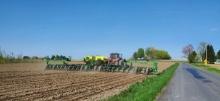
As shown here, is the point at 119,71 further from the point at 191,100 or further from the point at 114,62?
the point at 191,100

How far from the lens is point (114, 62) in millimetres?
58000

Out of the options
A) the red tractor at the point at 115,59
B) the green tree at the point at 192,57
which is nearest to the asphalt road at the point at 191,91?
the red tractor at the point at 115,59

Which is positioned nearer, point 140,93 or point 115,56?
point 140,93

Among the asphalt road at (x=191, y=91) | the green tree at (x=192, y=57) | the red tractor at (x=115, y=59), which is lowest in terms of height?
the asphalt road at (x=191, y=91)

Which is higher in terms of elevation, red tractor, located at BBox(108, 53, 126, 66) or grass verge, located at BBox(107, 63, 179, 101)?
red tractor, located at BBox(108, 53, 126, 66)

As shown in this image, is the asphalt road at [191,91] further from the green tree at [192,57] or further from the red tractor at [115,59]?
the green tree at [192,57]

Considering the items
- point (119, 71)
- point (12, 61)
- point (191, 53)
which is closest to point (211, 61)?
point (191, 53)

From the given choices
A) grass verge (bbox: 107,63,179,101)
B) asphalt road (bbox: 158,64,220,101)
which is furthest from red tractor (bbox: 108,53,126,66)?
grass verge (bbox: 107,63,179,101)

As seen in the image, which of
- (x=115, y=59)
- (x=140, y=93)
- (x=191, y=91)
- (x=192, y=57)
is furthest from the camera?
(x=192, y=57)

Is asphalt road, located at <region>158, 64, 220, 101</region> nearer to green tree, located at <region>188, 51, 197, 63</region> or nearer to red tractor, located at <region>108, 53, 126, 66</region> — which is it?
red tractor, located at <region>108, 53, 126, 66</region>

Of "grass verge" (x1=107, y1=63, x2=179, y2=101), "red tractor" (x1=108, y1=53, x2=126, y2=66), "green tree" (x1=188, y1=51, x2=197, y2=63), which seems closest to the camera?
"grass verge" (x1=107, y1=63, x2=179, y2=101)

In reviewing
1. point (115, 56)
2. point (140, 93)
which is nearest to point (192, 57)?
point (115, 56)

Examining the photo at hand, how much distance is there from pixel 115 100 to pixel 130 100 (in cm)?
70

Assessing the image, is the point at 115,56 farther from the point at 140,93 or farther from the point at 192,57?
the point at 192,57
